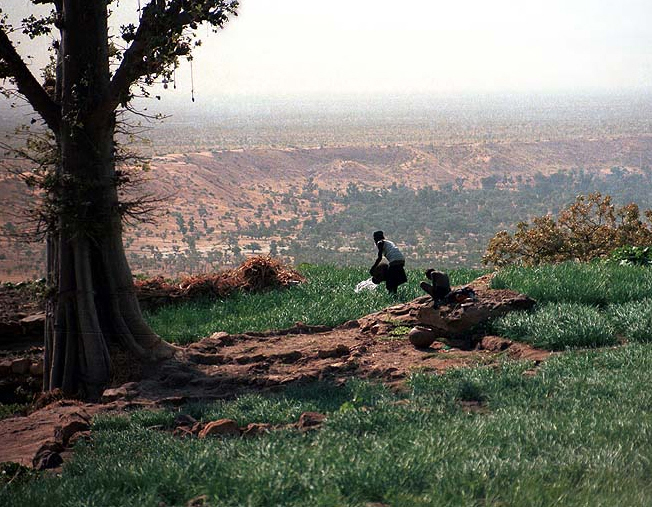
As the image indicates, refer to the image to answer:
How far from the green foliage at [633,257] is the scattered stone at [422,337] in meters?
4.79

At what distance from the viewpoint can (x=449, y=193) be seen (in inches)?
3231

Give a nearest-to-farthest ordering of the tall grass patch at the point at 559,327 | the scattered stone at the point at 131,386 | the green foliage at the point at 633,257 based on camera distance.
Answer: the tall grass patch at the point at 559,327, the scattered stone at the point at 131,386, the green foliage at the point at 633,257

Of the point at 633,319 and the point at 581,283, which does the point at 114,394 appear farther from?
the point at 581,283

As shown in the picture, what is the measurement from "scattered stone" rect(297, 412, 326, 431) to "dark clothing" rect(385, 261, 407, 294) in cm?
629

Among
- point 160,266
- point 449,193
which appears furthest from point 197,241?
point 449,193

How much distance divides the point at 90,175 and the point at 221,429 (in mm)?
4608

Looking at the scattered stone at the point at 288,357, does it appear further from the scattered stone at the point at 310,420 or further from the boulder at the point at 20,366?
the boulder at the point at 20,366

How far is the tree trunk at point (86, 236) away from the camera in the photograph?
997cm

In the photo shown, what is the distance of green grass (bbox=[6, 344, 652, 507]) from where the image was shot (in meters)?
4.84

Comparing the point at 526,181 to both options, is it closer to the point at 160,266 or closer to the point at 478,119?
the point at 160,266

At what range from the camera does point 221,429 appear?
22.0 feet

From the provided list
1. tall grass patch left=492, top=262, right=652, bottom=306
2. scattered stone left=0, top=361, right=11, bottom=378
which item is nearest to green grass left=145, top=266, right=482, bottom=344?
tall grass patch left=492, top=262, right=652, bottom=306

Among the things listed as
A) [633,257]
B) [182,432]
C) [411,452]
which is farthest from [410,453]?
[633,257]

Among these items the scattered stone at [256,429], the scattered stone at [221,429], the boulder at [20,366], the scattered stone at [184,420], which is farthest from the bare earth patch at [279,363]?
the boulder at [20,366]
